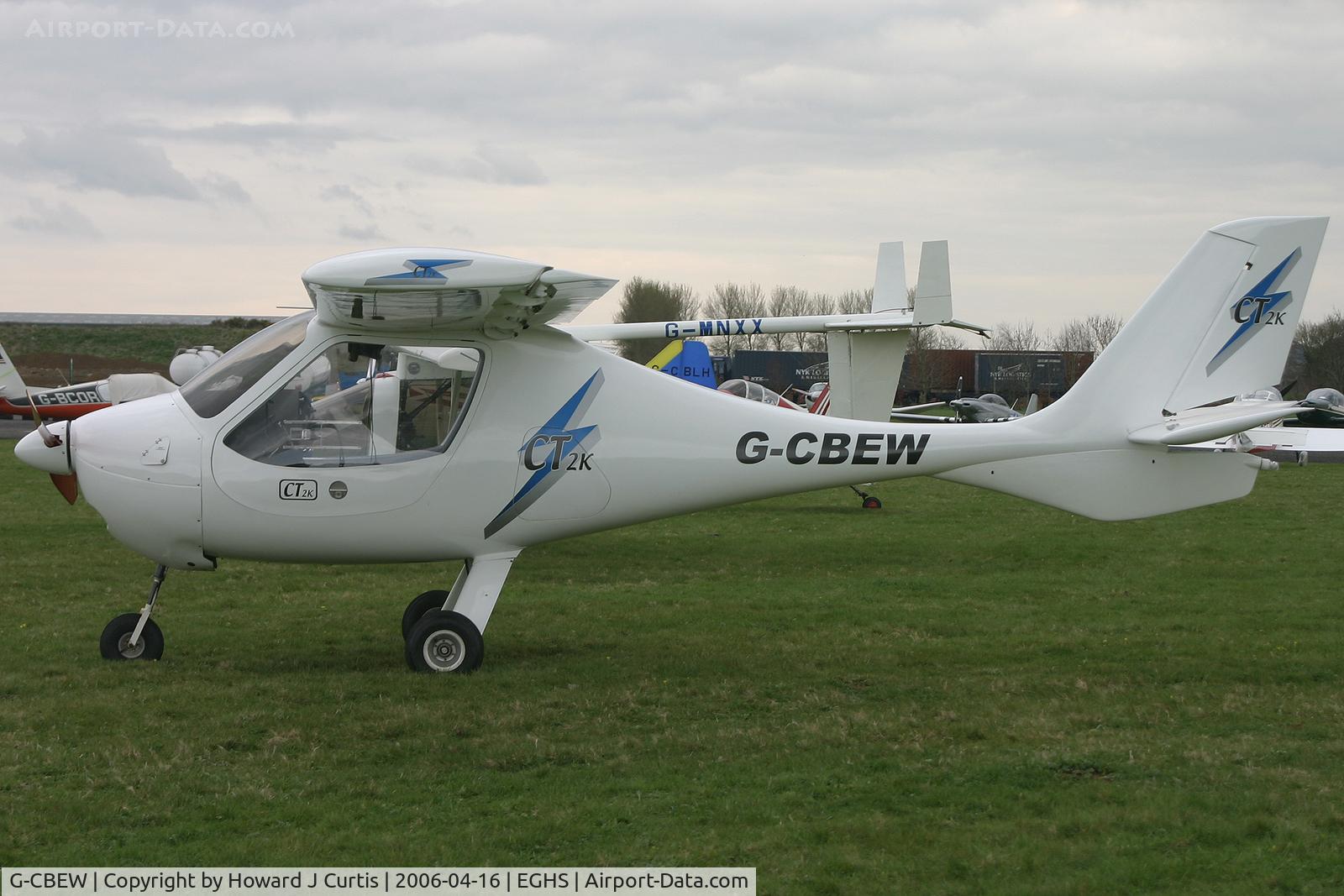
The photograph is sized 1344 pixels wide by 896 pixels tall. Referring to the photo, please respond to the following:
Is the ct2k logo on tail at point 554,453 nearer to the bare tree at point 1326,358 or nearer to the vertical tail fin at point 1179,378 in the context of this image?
the vertical tail fin at point 1179,378

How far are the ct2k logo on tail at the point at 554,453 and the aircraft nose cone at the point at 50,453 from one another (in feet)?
9.14

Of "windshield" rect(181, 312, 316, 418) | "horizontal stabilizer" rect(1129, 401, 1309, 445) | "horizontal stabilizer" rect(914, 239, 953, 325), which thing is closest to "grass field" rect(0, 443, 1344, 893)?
"horizontal stabilizer" rect(1129, 401, 1309, 445)

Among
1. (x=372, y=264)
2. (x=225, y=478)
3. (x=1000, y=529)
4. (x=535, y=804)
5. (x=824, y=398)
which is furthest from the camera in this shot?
(x=824, y=398)

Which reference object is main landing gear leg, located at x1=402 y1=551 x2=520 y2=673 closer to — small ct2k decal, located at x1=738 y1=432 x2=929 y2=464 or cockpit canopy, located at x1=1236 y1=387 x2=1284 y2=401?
small ct2k decal, located at x1=738 y1=432 x2=929 y2=464

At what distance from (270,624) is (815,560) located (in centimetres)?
665

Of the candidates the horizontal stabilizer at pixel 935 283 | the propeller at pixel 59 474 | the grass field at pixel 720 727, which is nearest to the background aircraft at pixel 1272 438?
the grass field at pixel 720 727

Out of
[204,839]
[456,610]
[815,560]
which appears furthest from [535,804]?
[815,560]

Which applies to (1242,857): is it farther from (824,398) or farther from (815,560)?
(824,398)

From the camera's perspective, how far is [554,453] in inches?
321

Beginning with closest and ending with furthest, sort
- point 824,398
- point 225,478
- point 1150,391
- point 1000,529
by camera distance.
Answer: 1. point 225,478
2. point 1150,391
3. point 1000,529
4. point 824,398

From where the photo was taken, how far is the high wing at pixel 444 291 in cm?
684

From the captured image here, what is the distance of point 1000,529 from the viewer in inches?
675

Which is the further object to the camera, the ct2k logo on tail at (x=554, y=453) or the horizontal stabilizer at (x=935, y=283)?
the horizontal stabilizer at (x=935, y=283)

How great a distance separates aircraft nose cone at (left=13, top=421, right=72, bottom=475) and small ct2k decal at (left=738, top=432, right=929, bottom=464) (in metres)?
4.47
